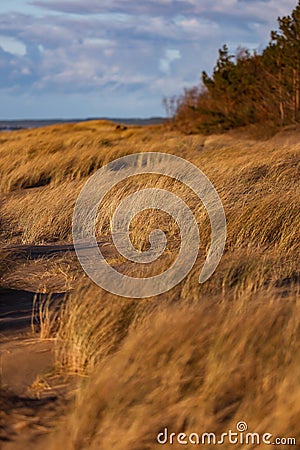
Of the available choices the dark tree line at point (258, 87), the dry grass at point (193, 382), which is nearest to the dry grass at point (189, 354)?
the dry grass at point (193, 382)

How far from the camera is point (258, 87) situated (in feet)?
87.3

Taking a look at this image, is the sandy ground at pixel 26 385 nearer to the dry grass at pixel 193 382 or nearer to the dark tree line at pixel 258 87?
the dry grass at pixel 193 382

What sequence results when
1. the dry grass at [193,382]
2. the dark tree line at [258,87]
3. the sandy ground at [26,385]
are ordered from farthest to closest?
1. the dark tree line at [258,87]
2. the sandy ground at [26,385]
3. the dry grass at [193,382]

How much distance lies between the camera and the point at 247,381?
3.00m

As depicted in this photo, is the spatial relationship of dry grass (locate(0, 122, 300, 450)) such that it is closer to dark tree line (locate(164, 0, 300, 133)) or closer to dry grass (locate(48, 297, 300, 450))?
dry grass (locate(48, 297, 300, 450))

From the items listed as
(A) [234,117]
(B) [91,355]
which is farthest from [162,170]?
(A) [234,117]

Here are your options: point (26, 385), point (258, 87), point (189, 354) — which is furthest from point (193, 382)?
point (258, 87)

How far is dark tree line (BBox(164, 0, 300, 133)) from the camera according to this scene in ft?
80.0

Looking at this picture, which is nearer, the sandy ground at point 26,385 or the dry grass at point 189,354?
the dry grass at point 189,354

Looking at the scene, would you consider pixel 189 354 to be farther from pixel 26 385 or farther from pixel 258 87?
pixel 258 87

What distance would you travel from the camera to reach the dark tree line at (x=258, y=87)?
24.4m

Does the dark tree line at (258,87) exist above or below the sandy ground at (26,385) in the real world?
above

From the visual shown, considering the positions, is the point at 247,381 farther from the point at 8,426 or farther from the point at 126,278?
the point at 126,278

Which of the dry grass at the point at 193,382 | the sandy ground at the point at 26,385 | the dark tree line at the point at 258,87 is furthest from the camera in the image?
the dark tree line at the point at 258,87
